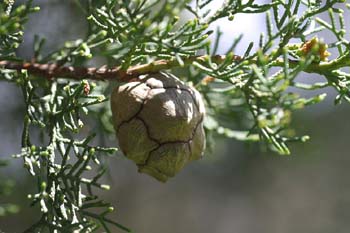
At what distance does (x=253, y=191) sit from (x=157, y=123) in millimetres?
4854

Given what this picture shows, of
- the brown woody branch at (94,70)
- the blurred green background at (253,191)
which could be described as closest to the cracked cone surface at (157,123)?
the brown woody branch at (94,70)

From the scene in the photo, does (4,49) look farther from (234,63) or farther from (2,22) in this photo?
(234,63)

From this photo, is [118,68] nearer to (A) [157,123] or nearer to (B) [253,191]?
(A) [157,123]

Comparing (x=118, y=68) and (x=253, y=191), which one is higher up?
(x=118, y=68)

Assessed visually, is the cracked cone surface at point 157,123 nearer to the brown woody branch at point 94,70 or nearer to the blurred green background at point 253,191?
the brown woody branch at point 94,70

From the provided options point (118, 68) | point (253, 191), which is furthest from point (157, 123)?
point (253, 191)

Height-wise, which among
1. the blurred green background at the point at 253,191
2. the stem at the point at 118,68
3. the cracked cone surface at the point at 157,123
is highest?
the stem at the point at 118,68

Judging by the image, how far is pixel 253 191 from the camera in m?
5.85

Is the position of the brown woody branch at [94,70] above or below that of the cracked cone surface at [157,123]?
above

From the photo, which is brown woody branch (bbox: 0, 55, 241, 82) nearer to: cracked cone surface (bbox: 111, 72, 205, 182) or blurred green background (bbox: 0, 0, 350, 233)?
cracked cone surface (bbox: 111, 72, 205, 182)

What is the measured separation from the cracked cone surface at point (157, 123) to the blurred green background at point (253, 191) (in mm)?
3473

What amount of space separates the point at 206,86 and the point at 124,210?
3852 millimetres

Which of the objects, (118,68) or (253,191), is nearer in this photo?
(118,68)

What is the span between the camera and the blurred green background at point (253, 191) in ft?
16.8
